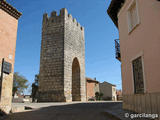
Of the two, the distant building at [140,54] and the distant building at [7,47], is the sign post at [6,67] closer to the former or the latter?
the distant building at [7,47]

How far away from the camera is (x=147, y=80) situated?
4.88 m

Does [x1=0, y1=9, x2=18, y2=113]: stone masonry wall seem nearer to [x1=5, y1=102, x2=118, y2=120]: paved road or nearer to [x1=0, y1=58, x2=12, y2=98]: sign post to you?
[x1=0, y1=58, x2=12, y2=98]: sign post

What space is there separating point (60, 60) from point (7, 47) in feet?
28.6

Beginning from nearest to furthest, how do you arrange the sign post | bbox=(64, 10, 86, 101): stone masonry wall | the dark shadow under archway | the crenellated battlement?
the sign post → bbox=(64, 10, 86, 101): stone masonry wall → the crenellated battlement → the dark shadow under archway

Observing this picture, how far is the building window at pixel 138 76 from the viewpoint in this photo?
214 inches

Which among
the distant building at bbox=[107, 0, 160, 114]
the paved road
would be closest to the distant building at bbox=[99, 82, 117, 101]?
the paved road

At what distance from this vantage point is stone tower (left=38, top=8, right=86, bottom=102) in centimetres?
1489

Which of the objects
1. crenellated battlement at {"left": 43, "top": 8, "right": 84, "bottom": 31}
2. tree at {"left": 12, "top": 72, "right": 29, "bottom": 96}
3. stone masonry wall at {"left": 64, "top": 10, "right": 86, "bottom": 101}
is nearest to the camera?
stone masonry wall at {"left": 64, "top": 10, "right": 86, "bottom": 101}

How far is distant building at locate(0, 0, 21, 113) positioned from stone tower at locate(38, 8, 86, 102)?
8.19 meters

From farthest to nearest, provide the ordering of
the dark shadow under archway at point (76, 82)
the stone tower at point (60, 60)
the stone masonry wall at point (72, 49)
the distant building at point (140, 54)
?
the dark shadow under archway at point (76, 82)
the stone masonry wall at point (72, 49)
the stone tower at point (60, 60)
the distant building at point (140, 54)

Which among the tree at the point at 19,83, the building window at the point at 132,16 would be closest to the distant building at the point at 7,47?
the building window at the point at 132,16

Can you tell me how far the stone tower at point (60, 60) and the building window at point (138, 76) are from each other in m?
9.43

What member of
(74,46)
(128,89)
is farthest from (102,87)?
(128,89)

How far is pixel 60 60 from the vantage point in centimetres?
1527
